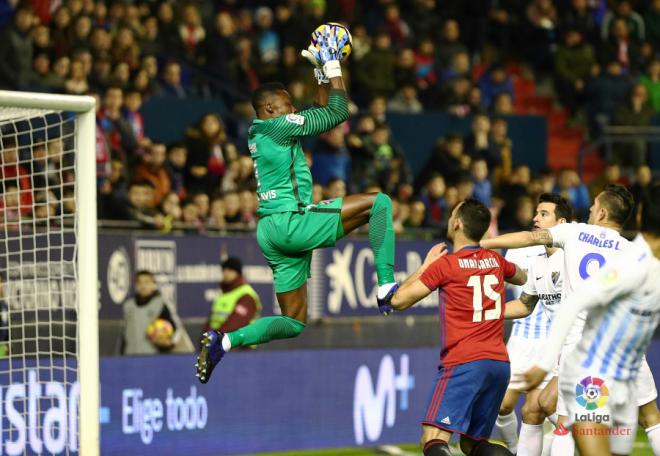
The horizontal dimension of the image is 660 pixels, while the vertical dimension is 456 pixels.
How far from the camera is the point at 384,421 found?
1505cm

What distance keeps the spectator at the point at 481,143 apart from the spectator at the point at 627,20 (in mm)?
4688

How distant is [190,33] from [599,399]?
11772 mm

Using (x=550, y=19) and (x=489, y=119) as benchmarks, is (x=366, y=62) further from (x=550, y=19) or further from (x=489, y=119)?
(x=550, y=19)

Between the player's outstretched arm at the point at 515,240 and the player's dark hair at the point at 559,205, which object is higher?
the player's dark hair at the point at 559,205

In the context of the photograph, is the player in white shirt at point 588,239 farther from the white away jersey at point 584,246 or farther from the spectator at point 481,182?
the spectator at point 481,182

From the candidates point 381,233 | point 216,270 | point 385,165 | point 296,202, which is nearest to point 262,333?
point 296,202

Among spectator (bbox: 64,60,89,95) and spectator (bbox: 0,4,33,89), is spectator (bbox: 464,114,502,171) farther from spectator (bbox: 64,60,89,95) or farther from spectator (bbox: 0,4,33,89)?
spectator (bbox: 0,4,33,89)

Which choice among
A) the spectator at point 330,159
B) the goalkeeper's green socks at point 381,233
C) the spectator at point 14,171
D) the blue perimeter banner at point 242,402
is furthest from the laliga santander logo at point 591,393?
the spectator at point 330,159

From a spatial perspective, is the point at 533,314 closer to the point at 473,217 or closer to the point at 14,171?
the point at 473,217

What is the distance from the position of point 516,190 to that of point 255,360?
5173 millimetres

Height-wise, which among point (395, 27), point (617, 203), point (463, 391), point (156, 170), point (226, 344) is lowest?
point (463, 391)

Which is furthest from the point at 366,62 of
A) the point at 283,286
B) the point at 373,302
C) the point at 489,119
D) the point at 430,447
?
the point at 430,447

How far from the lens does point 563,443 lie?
1000cm

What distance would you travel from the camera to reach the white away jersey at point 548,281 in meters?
10.5
